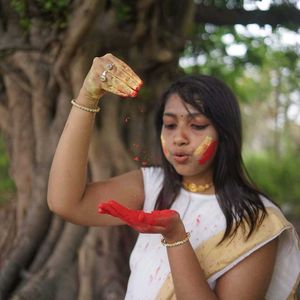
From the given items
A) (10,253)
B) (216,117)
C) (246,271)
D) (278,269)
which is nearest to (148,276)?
(246,271)

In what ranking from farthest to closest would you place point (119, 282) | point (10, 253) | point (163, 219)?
point (10, 253)
point (119, 282)
point (163, 219)

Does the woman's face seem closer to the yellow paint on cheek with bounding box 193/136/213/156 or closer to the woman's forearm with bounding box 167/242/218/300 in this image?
the yellow paint on cheek with bounding box 193/136/213/156

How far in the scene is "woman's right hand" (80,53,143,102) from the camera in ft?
5.10

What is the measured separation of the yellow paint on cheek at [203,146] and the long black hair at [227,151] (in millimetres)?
52

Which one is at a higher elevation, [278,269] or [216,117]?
[216,117]

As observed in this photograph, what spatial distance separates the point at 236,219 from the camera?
1.73m

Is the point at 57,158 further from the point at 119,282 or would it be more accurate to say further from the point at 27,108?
the point at 27,108

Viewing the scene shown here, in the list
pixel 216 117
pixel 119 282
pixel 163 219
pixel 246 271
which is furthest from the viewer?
pixel 119 282

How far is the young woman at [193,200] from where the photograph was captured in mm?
1607

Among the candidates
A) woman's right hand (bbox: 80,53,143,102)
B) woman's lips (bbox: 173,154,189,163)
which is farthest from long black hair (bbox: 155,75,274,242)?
woman's right hand (bbox: 80,53,143,102)

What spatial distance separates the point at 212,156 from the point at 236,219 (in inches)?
9.4

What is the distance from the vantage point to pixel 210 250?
1.73m

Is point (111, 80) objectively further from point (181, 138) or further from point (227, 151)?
point (227, 151)

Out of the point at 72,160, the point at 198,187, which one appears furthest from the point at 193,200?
the point at 72,160
